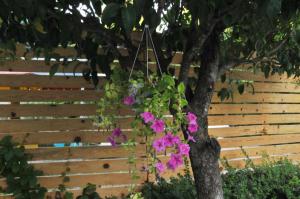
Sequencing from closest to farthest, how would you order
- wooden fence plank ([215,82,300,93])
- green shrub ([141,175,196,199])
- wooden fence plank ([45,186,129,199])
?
green shrub ([141,175,196,199]), wooden fence plank ([45,186,129,199]), wooden fence plank ([215,82,300,93])

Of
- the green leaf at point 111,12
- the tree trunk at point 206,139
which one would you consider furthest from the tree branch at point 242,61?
the green leaf at point 111,12

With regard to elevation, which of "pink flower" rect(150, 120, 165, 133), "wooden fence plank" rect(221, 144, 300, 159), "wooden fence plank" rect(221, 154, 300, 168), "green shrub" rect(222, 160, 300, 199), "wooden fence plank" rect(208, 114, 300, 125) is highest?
"pink flower" rect(150, 120, 165, 133)

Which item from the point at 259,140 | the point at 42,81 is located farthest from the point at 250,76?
the point at 42,81

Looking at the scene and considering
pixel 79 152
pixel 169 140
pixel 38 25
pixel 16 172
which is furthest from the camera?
pixel 79 152

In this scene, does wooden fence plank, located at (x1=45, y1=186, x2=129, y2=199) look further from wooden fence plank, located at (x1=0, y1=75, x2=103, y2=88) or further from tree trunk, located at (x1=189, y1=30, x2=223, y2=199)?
tree trunk, located at (x1=189, y1=30, x2=223, y2=199)

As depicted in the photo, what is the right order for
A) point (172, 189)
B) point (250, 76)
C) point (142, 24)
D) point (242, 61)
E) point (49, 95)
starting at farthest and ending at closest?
point (250, 76) → point (172, 189) → point (49, 95) → point (242, 61) → point (142, 24)

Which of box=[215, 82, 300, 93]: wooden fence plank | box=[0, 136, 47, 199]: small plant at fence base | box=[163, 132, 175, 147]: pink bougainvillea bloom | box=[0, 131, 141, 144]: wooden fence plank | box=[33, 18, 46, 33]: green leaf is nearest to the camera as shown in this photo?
box=[163, 132, 175, 147]: pink bougainvillea bloom

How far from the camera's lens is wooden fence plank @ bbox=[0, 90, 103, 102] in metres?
3.67

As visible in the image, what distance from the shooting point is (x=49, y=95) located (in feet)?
12.6

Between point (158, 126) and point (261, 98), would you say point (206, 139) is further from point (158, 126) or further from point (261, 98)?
point (261, 98)

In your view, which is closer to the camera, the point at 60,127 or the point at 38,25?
the point at 38,25

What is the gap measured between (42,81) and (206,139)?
1565 millimetres

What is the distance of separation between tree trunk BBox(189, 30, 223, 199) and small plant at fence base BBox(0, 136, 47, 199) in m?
1.24

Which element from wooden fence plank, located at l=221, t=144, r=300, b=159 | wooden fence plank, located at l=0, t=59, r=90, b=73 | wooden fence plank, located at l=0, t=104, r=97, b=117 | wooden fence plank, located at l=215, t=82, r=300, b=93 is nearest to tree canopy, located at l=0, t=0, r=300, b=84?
wooden fence plank, located at l=0, t=59, r=90, b=73
